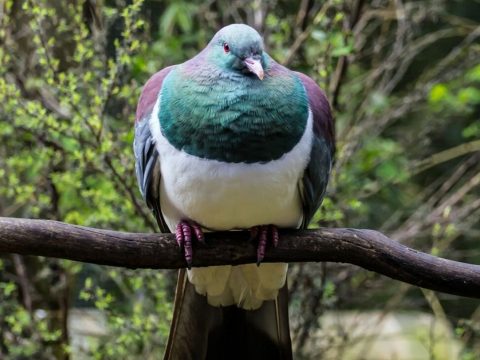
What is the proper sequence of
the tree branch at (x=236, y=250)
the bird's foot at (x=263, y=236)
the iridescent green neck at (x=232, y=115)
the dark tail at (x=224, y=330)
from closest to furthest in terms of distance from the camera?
the tree branch at (x=236, y=250), the iridescent green neck at (x=232, y=115), the bird's foot at (x=263, y=236), the dark tail at (x=224, y=330)

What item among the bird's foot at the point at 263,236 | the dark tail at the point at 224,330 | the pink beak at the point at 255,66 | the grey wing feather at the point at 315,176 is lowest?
the dark tail at the point at 224,330

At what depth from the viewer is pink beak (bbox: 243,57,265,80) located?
2156mm

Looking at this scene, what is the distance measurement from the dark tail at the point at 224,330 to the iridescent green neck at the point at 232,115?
1.93ft

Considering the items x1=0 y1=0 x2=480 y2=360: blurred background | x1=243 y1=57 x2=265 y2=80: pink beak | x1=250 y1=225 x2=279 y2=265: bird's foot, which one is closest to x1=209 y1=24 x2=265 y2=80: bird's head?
x1=243 y1=57 x2=265 y2=80: pink beak

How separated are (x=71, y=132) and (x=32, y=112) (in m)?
0.22

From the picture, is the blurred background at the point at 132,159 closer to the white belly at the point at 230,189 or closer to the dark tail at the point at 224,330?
the dark tail at the point at 224,330

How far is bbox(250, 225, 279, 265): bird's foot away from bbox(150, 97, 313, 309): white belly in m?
0.02

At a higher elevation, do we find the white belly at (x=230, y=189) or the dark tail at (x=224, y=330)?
the white belly at (x=230, y=189)

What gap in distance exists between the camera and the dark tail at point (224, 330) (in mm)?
2551

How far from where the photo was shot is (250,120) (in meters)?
2.16

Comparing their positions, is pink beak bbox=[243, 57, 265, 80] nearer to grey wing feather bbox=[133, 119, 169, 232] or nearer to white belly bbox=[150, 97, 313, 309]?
white belly bbox=[150, 97, 313, 309]

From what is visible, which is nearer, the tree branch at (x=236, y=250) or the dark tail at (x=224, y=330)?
the tree branch at (x=236, y=250)

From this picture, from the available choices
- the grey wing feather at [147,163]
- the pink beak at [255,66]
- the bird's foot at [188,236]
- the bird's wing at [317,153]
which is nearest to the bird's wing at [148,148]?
the grey wing feather at [147,163]

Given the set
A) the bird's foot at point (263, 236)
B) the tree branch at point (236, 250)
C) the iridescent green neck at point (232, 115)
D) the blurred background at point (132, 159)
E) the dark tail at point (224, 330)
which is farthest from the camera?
the blurred background at point (132, 159)
